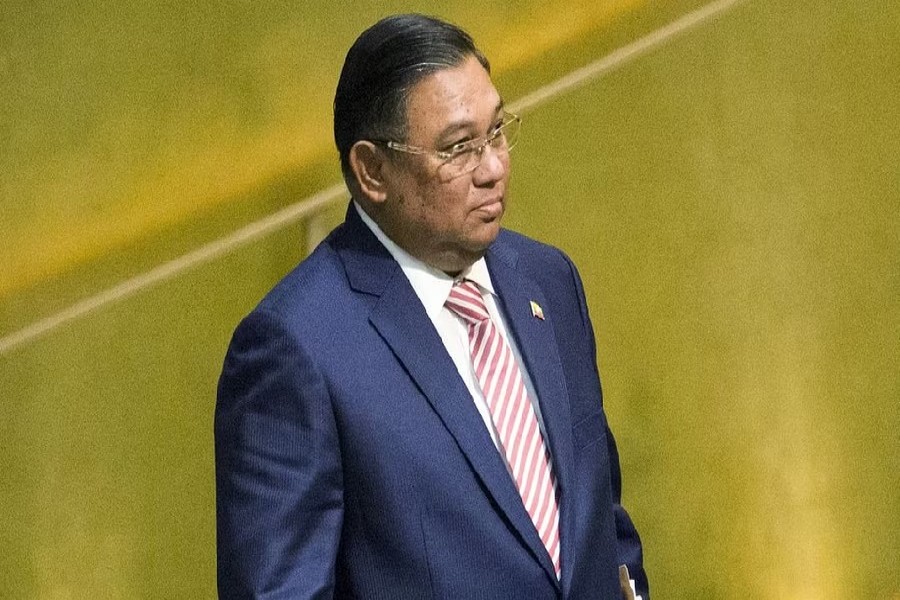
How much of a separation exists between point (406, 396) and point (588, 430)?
228mm

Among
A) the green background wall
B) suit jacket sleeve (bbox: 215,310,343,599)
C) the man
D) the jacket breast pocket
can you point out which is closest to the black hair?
the man

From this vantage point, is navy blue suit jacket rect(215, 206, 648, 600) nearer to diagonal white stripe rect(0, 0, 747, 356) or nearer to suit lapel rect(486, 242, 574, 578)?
suit lapel rect(486, 242, 574, 578)

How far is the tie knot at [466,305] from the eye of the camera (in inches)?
61.6

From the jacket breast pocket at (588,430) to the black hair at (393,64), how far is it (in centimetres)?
34

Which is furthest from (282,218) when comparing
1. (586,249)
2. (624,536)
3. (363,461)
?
(363,461)

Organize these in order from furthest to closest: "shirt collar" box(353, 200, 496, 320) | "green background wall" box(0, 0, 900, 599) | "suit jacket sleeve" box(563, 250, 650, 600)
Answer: "green background wall" box(0, 0, 900, 599)
"suit jacket sleeve" box(563, 250, 650, 600)
"shirt collar" box(353, 200, 496, 320)

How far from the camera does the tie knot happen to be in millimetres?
1563

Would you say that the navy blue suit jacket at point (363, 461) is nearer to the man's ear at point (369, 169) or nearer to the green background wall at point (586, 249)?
the man's ear at point (369, 169)

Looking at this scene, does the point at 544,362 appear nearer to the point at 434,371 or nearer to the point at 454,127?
the point at 434,371

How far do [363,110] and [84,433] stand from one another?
89 cm

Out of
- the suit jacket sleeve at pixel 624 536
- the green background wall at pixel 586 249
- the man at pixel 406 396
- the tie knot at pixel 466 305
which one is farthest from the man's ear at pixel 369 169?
the green background wall at pixel 586 249

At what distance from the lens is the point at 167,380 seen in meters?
2.27

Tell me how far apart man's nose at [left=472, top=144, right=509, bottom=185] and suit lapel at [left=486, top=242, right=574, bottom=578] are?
13 cm

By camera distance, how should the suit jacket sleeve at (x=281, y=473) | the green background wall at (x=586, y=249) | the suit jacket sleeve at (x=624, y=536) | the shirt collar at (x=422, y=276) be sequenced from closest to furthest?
the suit jacket sleeve at (x=281, y=473) → the shirt collar at (x=422, y=276) → the suit jacket sleeve at (x=624, y=536) → the green background wall at (x=586, y=249)
